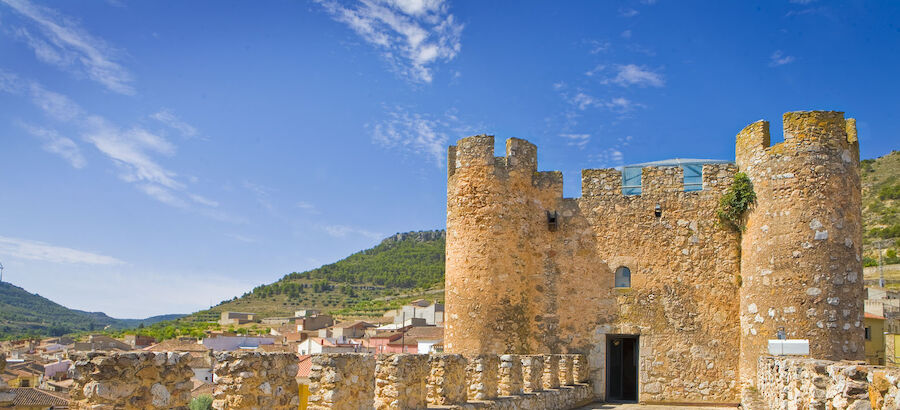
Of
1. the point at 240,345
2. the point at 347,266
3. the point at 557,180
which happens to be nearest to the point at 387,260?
the point at 347,266

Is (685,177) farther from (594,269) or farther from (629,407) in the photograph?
(629,407)

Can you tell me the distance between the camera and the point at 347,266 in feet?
512

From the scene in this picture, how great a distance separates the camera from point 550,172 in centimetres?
1853

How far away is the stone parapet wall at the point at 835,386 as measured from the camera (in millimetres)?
5039

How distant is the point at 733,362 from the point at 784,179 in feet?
14.0

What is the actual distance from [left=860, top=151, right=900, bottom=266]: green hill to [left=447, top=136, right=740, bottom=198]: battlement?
189ft

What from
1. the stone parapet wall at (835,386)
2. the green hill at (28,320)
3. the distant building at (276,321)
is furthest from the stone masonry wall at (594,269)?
the green hill at (28,320)

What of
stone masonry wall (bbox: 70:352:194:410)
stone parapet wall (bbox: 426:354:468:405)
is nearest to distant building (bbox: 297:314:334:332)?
stone parapet wall (bbox: 426:354:468:405)

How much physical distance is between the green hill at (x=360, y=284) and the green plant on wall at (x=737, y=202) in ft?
297

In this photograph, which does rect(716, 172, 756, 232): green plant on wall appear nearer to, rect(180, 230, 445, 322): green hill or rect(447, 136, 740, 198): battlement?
rect(447, 136, 740, 198): battlement

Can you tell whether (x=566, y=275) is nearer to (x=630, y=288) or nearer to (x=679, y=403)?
(x=630, y=288)

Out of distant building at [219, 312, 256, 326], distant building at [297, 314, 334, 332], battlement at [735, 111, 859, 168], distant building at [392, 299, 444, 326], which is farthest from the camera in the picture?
distant building at [219, 312, 256, 326]

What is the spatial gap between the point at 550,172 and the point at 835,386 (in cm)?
1257

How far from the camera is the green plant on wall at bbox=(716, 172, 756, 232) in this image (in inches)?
643
